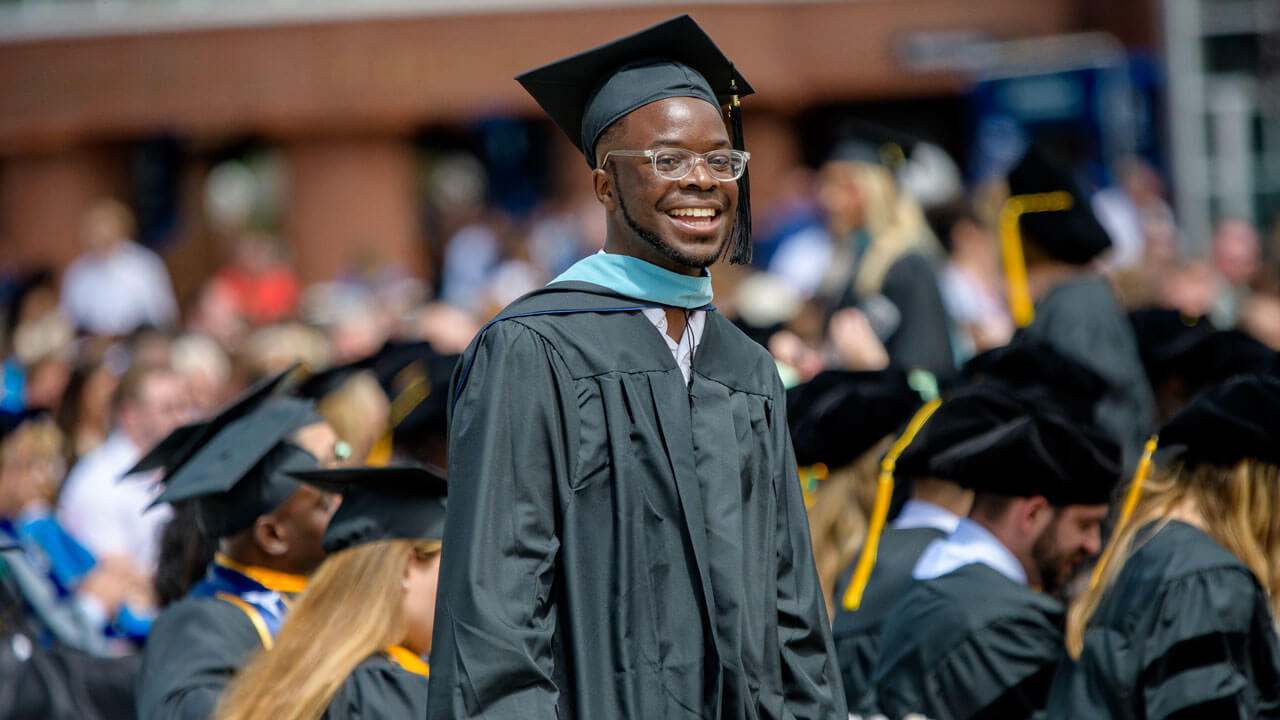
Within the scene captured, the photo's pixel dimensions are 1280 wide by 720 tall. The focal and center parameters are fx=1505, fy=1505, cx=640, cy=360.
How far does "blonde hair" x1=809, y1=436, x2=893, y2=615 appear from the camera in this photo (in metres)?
5.10

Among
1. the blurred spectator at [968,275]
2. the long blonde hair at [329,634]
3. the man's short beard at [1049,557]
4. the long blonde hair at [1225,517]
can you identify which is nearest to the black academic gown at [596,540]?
the long blonde hair at [329,634]

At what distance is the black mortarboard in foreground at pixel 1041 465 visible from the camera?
4.21 meters

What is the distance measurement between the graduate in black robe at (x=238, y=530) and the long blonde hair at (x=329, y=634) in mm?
280

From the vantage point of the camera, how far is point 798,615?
9.27 ft

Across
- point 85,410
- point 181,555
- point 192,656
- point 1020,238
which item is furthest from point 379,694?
point 85,410

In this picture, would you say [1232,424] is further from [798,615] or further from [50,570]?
[50,570]

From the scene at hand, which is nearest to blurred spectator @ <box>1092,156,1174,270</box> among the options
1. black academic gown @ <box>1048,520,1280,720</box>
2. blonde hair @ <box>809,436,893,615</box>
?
blonde hair @ <box>809,436,893,615</box>

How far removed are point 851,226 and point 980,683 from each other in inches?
183

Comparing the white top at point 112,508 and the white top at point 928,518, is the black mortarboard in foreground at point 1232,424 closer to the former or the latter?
the white top at point 928,518

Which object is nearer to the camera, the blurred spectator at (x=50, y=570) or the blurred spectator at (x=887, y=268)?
the blurred spectator at (x=50, y=570)

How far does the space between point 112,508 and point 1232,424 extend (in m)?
5.20

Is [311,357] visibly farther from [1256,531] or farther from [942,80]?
[942,80]

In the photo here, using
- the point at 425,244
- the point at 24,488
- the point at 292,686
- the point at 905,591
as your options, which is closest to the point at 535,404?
the point at 292,686

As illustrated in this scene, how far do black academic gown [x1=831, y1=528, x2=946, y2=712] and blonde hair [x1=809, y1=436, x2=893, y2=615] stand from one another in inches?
13.8
